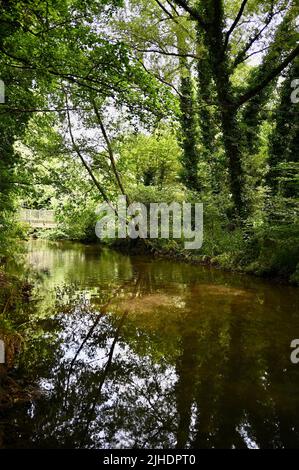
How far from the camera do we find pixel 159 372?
4023 millimetres

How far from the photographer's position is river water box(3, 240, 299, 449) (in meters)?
2.84

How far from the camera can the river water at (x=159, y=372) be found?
2836 mm

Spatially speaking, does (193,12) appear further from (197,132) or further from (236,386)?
(236,386)

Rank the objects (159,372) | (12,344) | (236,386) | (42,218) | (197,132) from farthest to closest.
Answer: (42,218)
(197,132)
(12,344)
(159,372)
(236,386)

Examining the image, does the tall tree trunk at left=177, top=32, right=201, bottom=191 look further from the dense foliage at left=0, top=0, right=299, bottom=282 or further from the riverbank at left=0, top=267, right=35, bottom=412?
the riverbank at left=0, top=267, right=35, bottom=412

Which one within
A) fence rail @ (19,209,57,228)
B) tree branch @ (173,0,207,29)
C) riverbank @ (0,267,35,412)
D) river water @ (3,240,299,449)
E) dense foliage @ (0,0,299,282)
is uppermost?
tree branch @ (173,0,207,29)

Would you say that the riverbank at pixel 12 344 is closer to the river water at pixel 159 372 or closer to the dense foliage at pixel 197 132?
the river water at pixel 159 372

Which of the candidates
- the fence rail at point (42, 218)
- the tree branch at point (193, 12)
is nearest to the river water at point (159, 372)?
the tree branch at point (193, 12)

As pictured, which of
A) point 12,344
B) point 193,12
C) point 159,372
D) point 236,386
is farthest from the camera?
point 193,12

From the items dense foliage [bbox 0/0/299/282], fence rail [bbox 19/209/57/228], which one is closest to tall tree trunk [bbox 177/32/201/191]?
dense foliage [bbox 0/0/299/282]

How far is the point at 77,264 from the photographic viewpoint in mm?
13938

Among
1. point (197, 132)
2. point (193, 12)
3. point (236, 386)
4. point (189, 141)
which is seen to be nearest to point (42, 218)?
point (189, 141)
